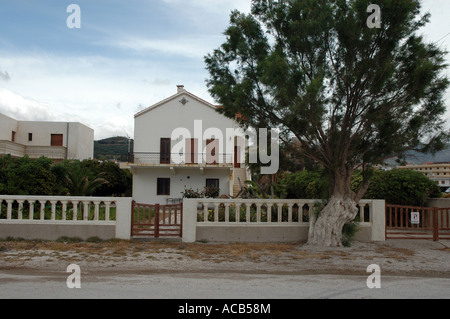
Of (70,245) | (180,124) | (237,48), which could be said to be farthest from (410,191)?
(180,124)

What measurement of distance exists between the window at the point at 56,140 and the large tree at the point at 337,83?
33026mm

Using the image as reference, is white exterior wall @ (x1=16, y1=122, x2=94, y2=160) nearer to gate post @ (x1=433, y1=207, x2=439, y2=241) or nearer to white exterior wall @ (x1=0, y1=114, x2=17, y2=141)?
white exterior wall @ (x1=0, y1=114, x2=17, y2=141)

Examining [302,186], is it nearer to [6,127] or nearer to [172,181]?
[172,181]

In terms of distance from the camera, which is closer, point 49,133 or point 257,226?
point 257,226

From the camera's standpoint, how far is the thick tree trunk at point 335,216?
34.7ft

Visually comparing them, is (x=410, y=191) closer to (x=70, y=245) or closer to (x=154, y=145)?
(x=70, y=245)

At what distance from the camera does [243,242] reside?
441 inches

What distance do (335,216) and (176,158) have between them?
18544 mm

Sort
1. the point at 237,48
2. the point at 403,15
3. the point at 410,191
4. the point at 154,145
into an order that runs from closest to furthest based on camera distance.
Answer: the point at 403,15 < the point at 237,48 < the point at 410,191 < the point at 154,145

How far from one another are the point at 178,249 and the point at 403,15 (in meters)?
8.36

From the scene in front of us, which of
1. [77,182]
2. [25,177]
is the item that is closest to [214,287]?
[77,182]

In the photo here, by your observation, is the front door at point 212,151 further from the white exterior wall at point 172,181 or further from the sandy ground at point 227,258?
the sandy ground at point 227,258

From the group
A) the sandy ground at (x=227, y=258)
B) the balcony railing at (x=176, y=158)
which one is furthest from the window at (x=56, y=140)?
the sandy ground at (x=227, y=258)

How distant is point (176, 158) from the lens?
91.1 feet
